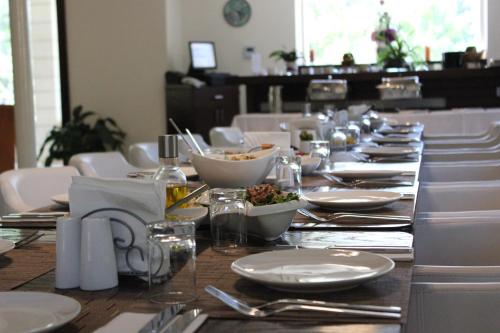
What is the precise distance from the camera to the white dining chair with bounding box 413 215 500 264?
2062 mm

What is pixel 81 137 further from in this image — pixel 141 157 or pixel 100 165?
pixel 100 165

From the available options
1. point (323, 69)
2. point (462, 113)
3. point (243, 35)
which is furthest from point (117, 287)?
point (243, 35)

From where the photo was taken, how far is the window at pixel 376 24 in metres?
9.27

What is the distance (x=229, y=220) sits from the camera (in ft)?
5.01

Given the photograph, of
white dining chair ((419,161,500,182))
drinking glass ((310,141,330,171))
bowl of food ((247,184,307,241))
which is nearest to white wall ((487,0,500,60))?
white dining chair ((419,161,500,182))

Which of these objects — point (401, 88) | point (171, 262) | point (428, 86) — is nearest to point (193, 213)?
point (171, 262)

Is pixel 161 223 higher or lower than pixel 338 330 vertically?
higher

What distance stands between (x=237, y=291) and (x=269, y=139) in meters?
1.85

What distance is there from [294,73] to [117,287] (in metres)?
6.33

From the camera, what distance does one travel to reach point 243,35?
9.43m

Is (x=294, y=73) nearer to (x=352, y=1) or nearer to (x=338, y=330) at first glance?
(x=352, y=1)

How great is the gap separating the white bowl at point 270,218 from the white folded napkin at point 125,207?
0.83ft

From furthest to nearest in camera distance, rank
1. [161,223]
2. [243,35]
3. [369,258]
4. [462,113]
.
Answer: [243,35] → [462,113] → [369,258] → [161,223]

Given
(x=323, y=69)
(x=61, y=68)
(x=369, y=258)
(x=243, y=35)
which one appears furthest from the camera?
(x=243, y=35)
